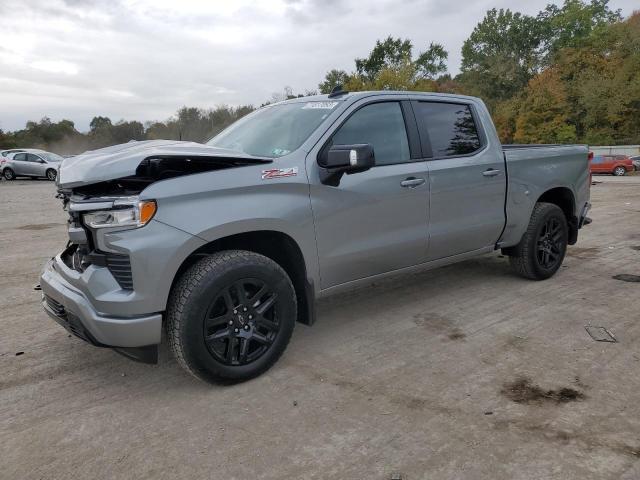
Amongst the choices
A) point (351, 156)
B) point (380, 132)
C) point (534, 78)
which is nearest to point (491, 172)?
point (380, 132)

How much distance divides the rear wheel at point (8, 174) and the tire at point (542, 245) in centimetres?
2844

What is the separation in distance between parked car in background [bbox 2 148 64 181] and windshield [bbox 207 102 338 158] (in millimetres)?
25922

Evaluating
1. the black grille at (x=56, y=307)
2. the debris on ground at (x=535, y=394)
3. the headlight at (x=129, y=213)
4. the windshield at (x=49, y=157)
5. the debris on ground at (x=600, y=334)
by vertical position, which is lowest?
the debris on ground at (x=600, y=334)

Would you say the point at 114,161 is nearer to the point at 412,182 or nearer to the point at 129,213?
the point at 129,213

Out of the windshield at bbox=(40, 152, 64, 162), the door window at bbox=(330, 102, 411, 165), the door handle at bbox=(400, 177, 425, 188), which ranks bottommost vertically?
the door handle at bbox=(400, 177, 425, 188)

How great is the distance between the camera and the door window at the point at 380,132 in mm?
3789

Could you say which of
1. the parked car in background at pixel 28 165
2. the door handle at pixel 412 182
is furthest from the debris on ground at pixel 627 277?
the parked car in background at pixel 28 165

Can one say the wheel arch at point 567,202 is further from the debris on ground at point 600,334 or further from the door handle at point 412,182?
the door handle at point 412,182

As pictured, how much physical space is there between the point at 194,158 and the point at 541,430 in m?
2.40

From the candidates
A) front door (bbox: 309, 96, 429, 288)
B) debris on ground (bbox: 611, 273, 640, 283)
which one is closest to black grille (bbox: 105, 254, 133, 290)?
front door (bbox: 309, 96, 429, 288)

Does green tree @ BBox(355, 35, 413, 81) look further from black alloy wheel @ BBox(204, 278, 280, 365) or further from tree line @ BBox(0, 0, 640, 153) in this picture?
black alloy wheel @ BBox(204, 278, 280, 365)

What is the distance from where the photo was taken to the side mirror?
3.30 meters

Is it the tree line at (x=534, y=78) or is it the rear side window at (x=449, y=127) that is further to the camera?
the tree line at (x=534, y=78)

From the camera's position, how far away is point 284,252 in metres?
3.58
